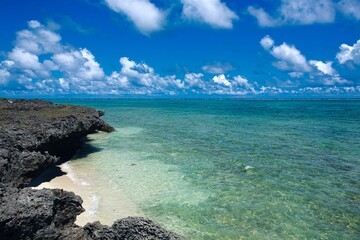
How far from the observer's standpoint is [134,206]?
12.2m

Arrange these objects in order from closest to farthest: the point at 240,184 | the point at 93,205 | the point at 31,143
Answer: the point at 93,205
the point at 31,143
the point at 240,184

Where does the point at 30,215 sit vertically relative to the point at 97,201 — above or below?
above

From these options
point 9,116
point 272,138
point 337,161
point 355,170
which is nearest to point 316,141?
point 272,138

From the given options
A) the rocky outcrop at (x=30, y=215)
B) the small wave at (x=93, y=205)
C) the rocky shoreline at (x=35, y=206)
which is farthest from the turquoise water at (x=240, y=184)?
the rocky outcrop at (x=30, y=215)

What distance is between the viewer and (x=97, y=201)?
12.5m

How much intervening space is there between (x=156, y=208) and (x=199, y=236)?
9.10ft

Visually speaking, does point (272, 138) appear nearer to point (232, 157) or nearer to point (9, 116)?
point (232, 157)

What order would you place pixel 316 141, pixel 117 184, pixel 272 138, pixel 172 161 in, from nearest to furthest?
pixel 117 184
pixel 172 161
pixel 316 141
pixel 272 138

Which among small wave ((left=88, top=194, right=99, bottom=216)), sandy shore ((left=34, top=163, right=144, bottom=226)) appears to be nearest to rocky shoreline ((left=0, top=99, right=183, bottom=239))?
sandy shore ((left=34, top=163, right=144, bottom=226))

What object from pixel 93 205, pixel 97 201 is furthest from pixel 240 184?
pixel 93 205

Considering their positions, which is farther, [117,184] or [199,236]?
[117,184]

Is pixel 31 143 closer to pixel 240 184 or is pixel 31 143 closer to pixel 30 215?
pixel 30 215

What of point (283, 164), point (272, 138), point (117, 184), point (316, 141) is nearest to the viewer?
point (117, 184)

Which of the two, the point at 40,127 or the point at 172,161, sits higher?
the point at 40,127
